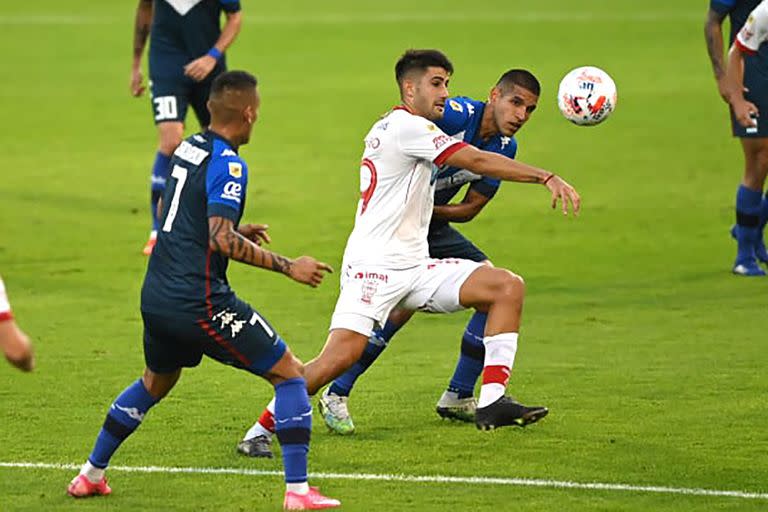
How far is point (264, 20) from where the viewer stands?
1385 inches

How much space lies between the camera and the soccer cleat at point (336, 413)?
939 centimetres

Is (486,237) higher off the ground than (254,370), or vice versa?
(254,370)

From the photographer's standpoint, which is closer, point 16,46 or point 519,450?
point 519,450

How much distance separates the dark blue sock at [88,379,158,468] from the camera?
800 centimetres

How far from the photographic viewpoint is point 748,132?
1384 cm

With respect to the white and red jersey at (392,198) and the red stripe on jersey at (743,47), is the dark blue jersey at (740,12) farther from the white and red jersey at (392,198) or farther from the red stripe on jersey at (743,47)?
the white and red jersey at (392,198)

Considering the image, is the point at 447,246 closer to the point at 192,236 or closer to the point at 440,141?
the point at 440,141

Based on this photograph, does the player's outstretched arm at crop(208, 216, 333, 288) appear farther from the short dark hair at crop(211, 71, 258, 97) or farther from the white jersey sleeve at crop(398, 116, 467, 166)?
the white jersey sleeve at crop(398, 116, 467, 166)

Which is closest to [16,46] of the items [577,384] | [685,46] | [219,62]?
[685,46]

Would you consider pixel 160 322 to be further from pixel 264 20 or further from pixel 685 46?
pixel 264 20

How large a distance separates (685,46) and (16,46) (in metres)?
12.1

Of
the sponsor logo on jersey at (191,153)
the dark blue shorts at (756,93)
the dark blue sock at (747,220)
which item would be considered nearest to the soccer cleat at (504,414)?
the sponsor logo on jersey at (191,153)

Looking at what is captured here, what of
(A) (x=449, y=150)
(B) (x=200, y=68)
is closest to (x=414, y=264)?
(A) (x=449, y=150)

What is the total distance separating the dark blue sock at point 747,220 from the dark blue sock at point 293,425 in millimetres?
7024
